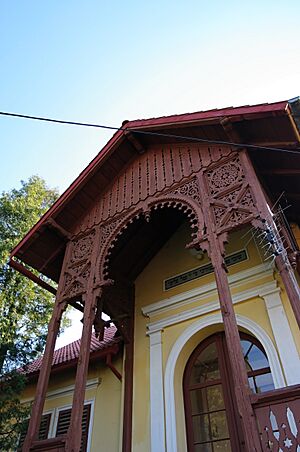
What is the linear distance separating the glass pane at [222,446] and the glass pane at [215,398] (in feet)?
1.62

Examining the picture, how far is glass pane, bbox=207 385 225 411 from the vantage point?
618cm

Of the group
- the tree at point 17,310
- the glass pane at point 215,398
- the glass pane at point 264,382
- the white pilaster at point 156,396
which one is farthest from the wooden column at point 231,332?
the tree at point 17,310

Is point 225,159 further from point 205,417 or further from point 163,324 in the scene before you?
point 205,417

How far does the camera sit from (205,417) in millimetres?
6238

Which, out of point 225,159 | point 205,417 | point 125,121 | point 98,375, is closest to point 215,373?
point 205,417

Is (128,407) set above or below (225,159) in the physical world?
below

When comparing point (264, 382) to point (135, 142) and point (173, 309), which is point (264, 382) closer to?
point (173, 309)

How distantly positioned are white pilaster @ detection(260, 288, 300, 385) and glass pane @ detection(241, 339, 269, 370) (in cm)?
56

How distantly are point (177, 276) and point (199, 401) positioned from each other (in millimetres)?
2397

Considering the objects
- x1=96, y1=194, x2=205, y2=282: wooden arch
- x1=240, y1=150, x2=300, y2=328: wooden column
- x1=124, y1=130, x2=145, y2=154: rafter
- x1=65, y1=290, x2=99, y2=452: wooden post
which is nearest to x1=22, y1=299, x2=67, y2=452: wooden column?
x1=65, y1=290, x2=99, y2=452: wooden post

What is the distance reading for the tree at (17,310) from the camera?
809cm

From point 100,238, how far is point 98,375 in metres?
2.97

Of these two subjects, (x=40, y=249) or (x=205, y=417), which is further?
(x=40, y=249)

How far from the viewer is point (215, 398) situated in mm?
6309
